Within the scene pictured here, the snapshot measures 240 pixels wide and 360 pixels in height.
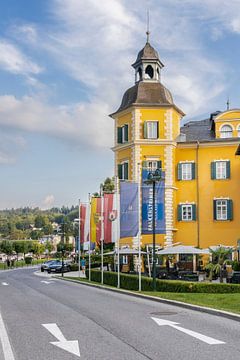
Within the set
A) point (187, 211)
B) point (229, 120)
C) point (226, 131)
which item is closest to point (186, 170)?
point (187, 211)

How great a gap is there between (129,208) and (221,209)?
862 inches

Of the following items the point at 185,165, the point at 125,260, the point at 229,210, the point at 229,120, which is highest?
the point at 229,120

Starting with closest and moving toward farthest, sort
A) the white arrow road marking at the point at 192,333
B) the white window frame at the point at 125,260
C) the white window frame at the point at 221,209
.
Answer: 1. the white arrow road marking at the point at 192,333
2. the white window frame at the point at 125,260
3. the white window frame at the point at 221,209

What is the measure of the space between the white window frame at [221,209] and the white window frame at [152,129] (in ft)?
26.0

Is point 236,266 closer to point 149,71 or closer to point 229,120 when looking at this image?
point 229,120

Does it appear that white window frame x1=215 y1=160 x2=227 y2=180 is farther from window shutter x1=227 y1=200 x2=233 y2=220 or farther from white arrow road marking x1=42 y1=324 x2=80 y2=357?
white arrow road marking x1=42 y1=324 x2=80 y2=357

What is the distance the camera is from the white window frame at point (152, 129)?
49.2 metres

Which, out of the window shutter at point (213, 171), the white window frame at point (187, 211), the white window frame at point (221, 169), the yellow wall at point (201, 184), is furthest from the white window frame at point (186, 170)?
the white window frame at point (187, 211)

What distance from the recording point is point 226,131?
165 ft

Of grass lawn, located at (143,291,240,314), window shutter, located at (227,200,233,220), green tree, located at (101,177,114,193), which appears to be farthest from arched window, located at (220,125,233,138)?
grass lawn, located at (143,291,240,314)

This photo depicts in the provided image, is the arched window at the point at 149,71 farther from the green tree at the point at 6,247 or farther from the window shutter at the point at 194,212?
the green tree at the point at 6,247

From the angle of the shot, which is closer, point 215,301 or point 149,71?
point 215,301

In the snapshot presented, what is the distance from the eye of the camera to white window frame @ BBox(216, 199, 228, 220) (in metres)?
48.8

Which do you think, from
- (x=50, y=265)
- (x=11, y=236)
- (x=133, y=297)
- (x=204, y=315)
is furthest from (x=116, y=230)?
(x=11, y=236)
